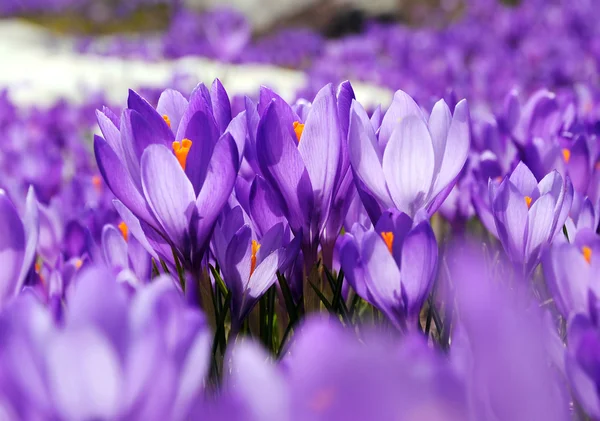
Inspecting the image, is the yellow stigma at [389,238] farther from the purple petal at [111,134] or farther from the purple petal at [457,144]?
the purple petal at [111,134]

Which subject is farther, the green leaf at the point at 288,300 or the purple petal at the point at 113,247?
the purple petal at the point at 113,247

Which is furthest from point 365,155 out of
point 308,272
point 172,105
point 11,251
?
point 11,251

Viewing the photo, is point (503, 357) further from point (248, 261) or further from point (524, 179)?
point (524, 179)

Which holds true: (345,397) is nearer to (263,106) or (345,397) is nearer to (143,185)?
(143,185)

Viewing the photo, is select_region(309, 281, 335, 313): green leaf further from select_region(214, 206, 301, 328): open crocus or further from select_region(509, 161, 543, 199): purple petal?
A: select_region(509, 161, 543, 199): purple petal

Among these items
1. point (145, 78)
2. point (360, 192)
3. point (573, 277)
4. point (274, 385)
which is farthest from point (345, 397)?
point (145, 78)

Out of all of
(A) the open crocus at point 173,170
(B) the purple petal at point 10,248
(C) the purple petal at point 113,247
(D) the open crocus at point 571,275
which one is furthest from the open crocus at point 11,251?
(D) the open crocus at point 571,275

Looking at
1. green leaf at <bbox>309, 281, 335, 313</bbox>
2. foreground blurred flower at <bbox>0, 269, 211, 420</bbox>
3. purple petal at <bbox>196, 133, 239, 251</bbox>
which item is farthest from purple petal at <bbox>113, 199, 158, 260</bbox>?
foreground blurred flower at <bbox>0, 269, 211, 420</bbox>
